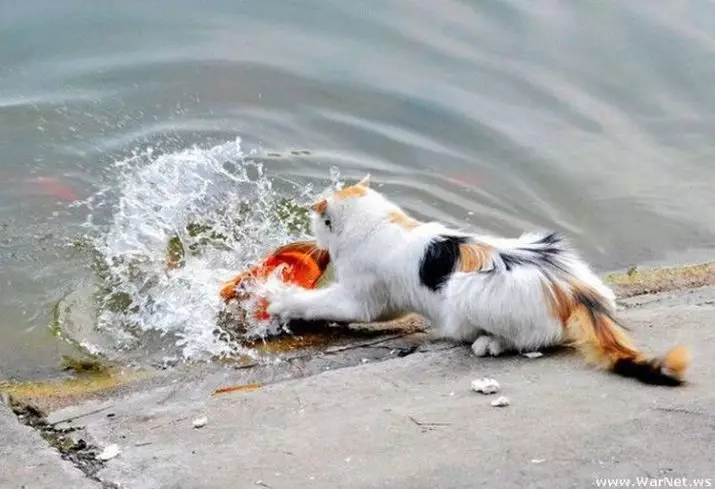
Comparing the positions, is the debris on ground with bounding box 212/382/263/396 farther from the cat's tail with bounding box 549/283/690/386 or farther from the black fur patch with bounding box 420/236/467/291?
the cat's tail with bounding box 549/283/690/386

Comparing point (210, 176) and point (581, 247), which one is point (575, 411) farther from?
point (210, 176)

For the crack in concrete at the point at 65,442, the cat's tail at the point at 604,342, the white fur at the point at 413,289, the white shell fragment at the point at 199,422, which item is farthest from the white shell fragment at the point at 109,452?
the cat's tail at the point at 604,342

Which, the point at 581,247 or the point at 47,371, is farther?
the point at 581,247

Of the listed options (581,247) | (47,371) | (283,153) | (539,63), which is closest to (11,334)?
(47,371)

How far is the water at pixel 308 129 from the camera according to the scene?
24.2 ft

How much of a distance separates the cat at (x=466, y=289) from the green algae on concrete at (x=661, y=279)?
43.1 inches

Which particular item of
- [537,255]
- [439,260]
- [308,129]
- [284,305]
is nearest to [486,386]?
[537,255]

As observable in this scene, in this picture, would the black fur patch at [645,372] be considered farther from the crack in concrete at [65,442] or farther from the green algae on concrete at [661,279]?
the crack in concrete at [65,442]

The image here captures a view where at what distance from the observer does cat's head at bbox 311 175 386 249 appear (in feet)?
20.7

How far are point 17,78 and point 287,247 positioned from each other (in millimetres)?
3820

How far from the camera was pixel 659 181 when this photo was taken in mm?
9242

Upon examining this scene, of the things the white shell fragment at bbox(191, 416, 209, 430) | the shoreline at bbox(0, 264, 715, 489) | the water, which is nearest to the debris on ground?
the shoreline at bbox(0, 264, 715, 489)

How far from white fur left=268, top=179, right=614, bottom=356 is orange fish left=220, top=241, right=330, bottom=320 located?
213mm

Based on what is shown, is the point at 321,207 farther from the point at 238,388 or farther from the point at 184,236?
the point at 184,236
